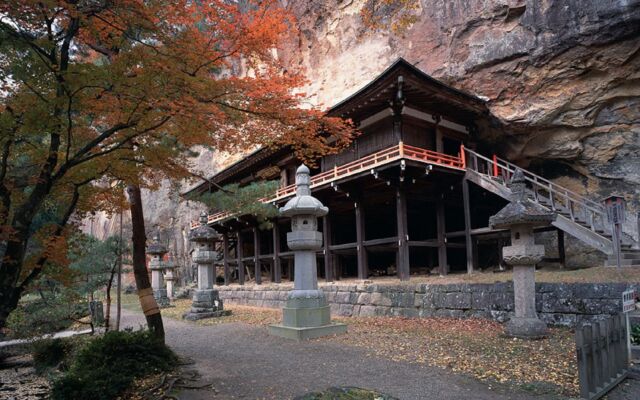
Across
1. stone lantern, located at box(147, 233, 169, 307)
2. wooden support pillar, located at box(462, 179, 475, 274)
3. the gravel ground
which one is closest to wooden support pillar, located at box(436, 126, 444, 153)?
wooden support pillar, located at box(462, 179, 475, 274)

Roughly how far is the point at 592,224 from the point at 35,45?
13160 mm

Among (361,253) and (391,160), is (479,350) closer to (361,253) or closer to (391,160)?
(391,160)

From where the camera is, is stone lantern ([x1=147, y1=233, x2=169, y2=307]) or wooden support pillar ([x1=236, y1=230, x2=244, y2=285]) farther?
wooden support pillar ([x1=236, y1=230, x2=244, y2=285])

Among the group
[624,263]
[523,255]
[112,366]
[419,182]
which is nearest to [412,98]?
[419,182]

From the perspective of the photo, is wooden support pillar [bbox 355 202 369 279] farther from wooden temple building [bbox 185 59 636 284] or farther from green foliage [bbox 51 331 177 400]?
green foliage [bbox 51 331 177 400]

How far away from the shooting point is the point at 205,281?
50.4 feet

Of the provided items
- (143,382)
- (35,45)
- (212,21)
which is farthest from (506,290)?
(35,45)

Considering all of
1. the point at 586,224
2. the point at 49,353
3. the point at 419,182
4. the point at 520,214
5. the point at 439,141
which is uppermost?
the point at 439,141

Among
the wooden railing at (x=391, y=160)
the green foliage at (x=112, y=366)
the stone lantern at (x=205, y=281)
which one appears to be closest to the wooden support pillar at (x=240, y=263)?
the stone lantern at (x=205, y=281)

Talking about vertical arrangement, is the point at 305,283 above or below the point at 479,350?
above

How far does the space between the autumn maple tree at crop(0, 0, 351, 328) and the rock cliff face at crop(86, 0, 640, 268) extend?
38.0ft

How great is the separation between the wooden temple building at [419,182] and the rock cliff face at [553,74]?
40.6 inches

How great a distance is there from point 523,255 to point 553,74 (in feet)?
32.6

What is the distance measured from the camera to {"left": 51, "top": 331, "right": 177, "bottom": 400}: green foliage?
5.52 metres
